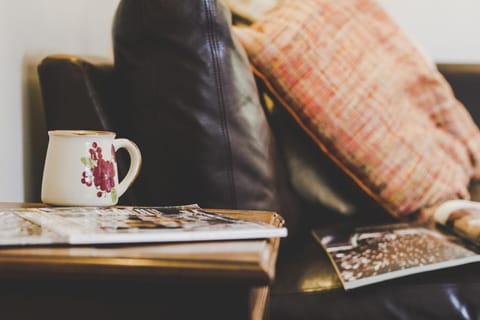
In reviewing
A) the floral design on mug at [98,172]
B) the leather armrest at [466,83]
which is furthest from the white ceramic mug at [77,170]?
the leather armrest at [466,83]

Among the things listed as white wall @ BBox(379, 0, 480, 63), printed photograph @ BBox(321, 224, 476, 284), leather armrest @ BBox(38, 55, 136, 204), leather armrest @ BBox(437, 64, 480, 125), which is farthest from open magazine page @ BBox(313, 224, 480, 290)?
white wall @ BBox(379, 0, 480, 63)

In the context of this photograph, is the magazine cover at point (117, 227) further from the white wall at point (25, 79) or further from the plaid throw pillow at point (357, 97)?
the plaid throw pillow at point (357, 97)

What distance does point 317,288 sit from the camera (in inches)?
39.7

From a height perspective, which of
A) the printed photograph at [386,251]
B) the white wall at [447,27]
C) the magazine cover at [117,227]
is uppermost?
the white wall at [447,27]

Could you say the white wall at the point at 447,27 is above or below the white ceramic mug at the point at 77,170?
above

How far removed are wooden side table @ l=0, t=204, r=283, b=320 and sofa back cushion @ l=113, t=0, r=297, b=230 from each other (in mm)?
488

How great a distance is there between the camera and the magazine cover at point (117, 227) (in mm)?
548

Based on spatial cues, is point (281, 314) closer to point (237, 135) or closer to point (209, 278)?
point (237, 135)

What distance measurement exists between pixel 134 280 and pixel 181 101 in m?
0.57

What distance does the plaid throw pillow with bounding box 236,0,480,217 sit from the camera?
4.35 feet

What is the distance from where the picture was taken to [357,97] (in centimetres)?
138

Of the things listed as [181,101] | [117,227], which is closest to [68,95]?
[181,101]

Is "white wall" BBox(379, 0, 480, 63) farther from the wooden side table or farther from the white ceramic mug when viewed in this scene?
the wooden side table

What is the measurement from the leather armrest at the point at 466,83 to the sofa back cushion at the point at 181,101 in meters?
1.11
